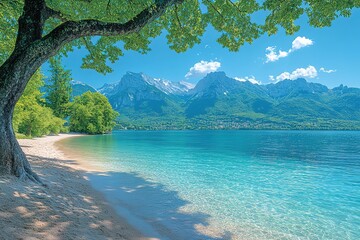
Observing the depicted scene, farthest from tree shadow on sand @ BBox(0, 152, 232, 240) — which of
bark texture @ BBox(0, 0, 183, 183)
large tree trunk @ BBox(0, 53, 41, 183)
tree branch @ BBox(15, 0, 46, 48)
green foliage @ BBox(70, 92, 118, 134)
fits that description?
green foliage @ BBox(70, 92, 118, 134)

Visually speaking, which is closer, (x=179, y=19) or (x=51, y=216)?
(x=51, y=216)

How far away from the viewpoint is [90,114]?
101 metres

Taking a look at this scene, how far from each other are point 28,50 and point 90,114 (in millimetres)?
98865

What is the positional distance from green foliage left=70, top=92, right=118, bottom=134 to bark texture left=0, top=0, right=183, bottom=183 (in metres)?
96.9

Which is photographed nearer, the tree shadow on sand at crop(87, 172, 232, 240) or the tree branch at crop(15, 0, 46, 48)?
the tree branch at crop(15, 0, 46, 48)

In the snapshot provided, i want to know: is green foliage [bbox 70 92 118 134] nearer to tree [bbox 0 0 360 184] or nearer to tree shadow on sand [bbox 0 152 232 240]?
tree [bbox 0 0 360 184]

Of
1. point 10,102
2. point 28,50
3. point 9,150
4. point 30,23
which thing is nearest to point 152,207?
point 9,150

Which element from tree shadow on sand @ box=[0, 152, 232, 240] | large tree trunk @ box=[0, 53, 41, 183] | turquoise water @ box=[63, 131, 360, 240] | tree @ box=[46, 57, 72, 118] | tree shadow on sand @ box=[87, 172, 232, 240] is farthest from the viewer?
tree @ box=[46, 57, 72, 118]

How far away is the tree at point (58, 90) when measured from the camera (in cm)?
9800

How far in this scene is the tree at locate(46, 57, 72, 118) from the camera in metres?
98.0

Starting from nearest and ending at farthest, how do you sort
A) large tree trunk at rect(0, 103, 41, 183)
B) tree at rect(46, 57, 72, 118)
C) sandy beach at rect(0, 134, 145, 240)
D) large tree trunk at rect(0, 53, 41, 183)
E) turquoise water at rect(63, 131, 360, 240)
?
sandy beach at rect(0, 134, 145, 240) < large tree trunk at rect(0, 53, 41, 183) < large tree trunk at rect(0, 103, 41, 183) < turquoise water at rect(63, 131, 360, 240) < tree at rect(46, 57, 72, 118)

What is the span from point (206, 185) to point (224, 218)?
6170 millimetres

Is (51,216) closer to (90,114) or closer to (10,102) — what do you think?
(10,102)

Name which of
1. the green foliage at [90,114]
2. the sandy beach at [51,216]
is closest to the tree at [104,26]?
the sandy beach at [51,216]
